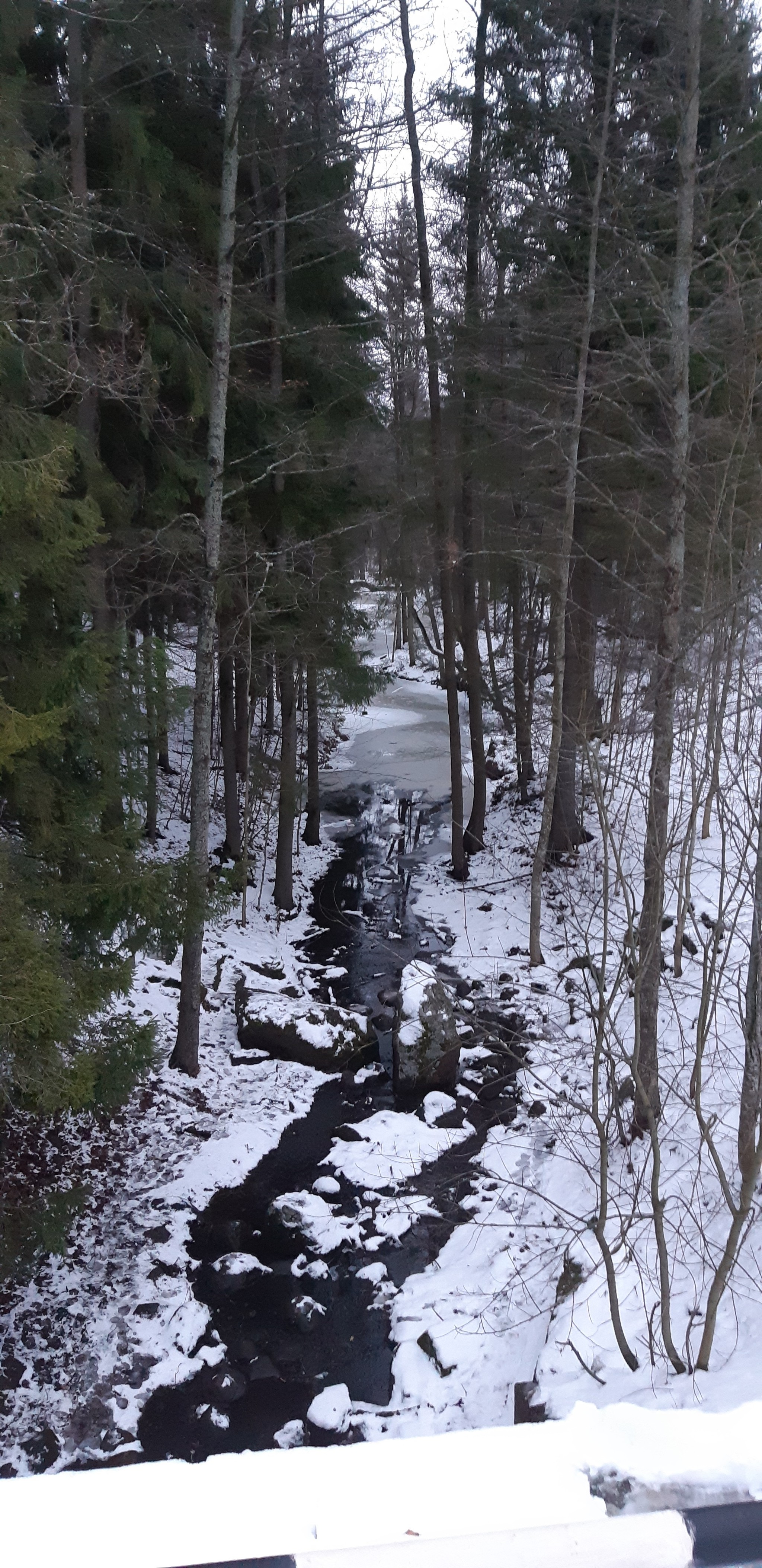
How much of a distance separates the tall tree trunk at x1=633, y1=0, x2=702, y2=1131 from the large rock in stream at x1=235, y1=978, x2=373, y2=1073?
13.7ft

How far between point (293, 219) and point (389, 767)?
55.6 ft

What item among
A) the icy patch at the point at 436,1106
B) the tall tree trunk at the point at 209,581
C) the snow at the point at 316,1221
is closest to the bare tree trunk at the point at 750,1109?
the snow at the point at 316,1221

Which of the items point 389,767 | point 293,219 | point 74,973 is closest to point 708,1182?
point 74,973

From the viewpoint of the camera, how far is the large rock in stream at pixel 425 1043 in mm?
10141

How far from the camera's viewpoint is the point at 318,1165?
883 cm

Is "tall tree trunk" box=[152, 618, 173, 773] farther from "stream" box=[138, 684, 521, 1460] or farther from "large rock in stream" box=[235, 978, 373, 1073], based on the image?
"large rock in stream" box=[235, 978, 373, 1073]

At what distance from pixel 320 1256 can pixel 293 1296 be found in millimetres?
473

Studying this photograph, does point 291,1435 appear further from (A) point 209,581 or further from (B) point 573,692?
(B) point 573,692

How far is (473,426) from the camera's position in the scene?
48.9 feet

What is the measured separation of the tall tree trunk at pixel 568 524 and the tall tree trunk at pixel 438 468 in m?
2.27

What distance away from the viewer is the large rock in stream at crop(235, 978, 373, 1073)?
35.3ft

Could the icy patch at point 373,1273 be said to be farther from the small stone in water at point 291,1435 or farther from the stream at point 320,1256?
the small stone in water at point 291,1435

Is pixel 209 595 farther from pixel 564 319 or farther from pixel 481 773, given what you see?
pixel 481 773

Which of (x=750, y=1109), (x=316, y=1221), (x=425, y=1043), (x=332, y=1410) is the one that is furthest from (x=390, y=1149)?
(x=750, y=1109)
